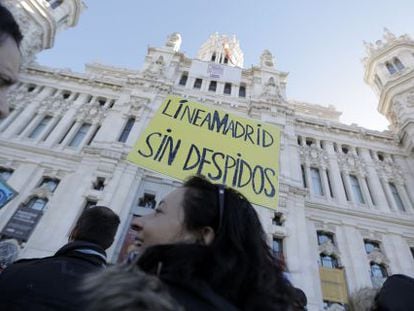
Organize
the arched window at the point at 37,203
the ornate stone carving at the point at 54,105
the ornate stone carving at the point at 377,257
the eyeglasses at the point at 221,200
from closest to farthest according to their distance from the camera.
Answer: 1. the eyeglasses at the point at 221,200
2. the arched window at the point at 37,203
3. the ornate stone carving at the point at 377,257
4. the ornate stone carving at the point at 54,105

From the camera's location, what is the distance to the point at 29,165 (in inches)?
576

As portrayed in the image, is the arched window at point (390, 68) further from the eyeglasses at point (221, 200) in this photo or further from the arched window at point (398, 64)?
the eyeglasses at point (221, 200)

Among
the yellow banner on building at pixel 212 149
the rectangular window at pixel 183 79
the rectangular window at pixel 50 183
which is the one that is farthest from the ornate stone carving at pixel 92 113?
the yellow banner on building at pixel 212 149

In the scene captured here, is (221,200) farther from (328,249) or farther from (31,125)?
(31,125)

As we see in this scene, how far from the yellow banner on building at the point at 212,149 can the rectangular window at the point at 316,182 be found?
1129 centimetres

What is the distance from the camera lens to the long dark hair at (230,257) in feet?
4.26

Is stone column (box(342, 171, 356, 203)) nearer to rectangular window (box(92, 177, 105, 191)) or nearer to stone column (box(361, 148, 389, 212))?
stone column (box(361, 148, 389, 212))

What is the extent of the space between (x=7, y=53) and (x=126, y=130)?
48.7 ft

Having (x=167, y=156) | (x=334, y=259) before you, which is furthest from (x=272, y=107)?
(x=167, y=156)

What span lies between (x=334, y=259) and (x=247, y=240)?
47.0ft

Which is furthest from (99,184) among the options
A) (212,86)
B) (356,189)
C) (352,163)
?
(352,163)

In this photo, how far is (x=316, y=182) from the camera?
57.1ft

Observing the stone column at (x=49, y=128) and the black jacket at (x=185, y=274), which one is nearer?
the black jacket at (x=185, y=274)

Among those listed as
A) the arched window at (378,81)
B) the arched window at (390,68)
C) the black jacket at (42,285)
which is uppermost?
the arched window at (390,68)
